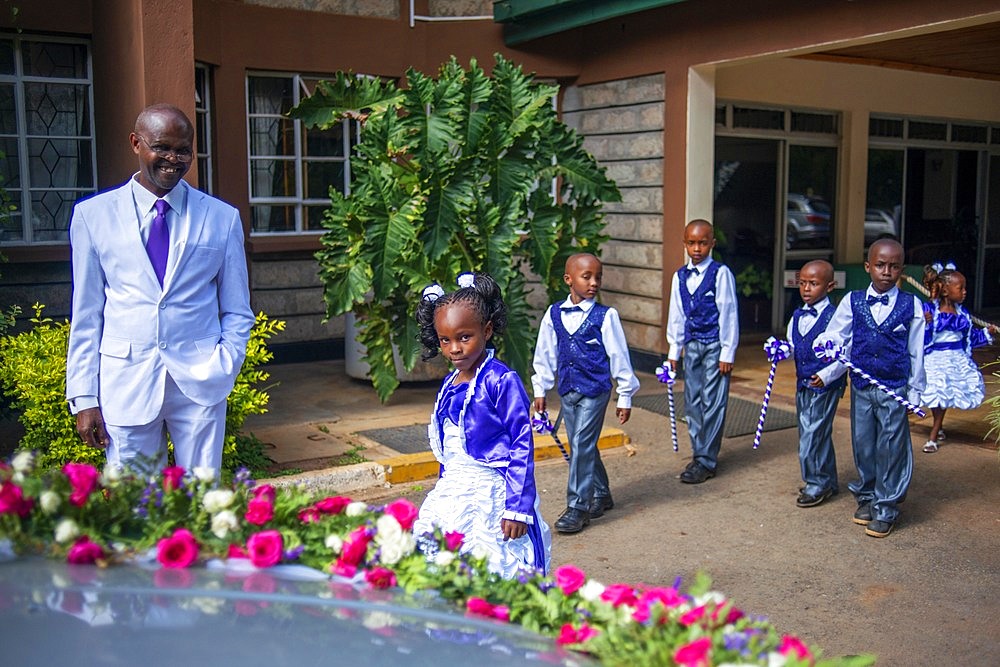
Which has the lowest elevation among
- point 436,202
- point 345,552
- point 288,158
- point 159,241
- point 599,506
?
point 599,506

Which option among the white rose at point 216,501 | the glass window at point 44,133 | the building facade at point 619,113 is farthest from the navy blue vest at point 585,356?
the glass window at point 44,133

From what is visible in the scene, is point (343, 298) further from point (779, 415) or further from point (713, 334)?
point (779, 415)

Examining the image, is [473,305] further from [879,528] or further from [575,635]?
[879,528]

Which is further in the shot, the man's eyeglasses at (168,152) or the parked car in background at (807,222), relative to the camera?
the parked car in background at (807,222)

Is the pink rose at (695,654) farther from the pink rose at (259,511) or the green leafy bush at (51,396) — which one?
the green leafy bush at (51,396)

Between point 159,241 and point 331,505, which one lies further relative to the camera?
point 159,241

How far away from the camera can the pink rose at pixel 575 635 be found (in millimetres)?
2068

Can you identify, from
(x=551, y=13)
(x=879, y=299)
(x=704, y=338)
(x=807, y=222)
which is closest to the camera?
(x=879, y=299)

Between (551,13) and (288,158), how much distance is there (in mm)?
3113

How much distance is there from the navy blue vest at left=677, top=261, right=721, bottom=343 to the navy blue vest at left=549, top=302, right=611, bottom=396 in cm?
118

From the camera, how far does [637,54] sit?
35.5 feet

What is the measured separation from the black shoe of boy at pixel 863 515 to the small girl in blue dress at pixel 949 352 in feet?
6.21

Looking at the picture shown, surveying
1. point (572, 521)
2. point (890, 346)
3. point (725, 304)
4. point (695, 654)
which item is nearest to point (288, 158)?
point (725, 304)

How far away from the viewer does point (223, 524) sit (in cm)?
239
